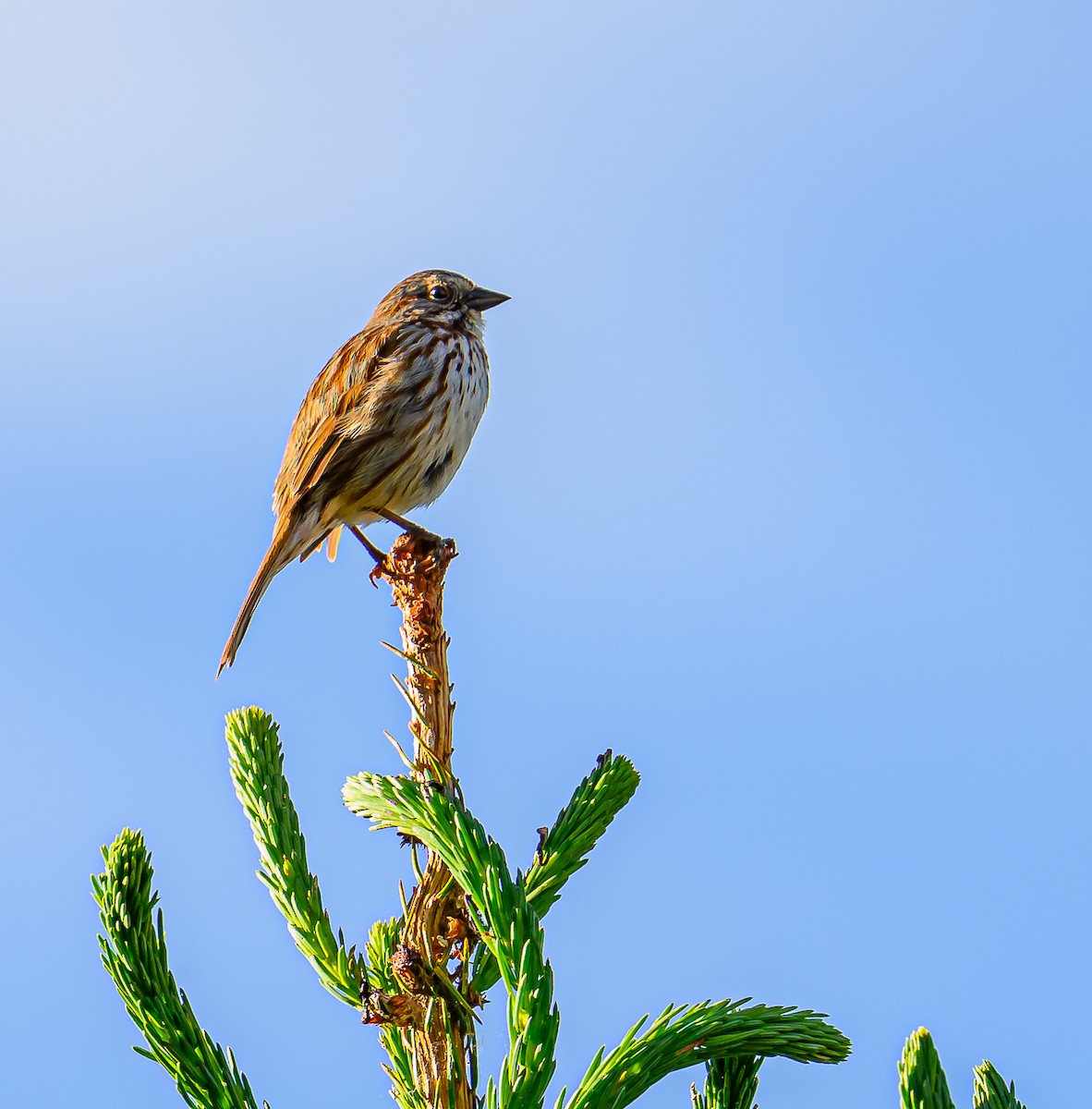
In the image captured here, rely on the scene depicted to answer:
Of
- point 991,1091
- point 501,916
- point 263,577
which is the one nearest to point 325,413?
point 263,577

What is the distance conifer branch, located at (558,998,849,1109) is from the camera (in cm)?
225

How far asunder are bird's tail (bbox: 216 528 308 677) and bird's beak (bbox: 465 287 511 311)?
197 cm

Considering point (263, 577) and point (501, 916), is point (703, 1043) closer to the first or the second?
point (501, 916)

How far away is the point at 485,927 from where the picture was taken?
2.40 metres

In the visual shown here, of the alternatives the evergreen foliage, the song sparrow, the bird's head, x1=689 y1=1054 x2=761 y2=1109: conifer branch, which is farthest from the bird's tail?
x1=689 y1=1054 x2=761 y2=1109: conifer branch

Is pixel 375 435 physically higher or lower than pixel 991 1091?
higher

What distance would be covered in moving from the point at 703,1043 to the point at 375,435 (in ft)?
14.3

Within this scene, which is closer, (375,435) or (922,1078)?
(922,1078)

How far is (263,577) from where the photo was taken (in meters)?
5.84

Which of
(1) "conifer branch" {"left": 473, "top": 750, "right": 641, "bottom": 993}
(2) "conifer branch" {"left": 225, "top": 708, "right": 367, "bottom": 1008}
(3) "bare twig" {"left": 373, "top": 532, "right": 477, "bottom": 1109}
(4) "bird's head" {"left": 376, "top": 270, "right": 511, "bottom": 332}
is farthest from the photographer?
(4) "bird's head" {"left": 376, "top": 270, "right": 511, "bottom": 332}

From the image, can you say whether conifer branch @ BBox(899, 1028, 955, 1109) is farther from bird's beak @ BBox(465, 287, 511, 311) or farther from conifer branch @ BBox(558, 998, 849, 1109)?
bird's beak @ BBox(465, 287, 511, 311)

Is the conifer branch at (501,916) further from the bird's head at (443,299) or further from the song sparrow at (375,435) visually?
the bird's head at (443,299)

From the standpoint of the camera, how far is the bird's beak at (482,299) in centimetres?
736

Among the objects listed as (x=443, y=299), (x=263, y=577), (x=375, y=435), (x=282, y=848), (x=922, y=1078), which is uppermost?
(x=443, y=299)
